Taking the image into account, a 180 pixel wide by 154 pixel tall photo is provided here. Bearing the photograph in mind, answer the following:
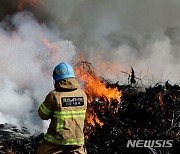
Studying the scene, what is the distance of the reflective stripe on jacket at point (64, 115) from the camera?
4777 millimetres

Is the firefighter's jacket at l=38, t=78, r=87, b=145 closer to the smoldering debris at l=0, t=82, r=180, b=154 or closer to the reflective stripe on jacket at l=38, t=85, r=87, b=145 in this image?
the reflective stripe on jacket at l=38, t=85, r=87, b=145

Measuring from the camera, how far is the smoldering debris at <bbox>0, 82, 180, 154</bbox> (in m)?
7.71

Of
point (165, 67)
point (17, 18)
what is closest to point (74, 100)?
point (17, 18)

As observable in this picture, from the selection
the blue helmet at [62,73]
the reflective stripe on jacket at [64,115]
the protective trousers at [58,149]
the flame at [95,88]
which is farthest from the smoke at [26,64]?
the blue helmet at [62,73]

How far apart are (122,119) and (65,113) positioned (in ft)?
12.7

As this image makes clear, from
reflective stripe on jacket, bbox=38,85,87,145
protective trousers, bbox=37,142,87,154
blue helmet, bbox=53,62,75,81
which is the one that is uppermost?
blue helmet, bbox=53,62,75,81

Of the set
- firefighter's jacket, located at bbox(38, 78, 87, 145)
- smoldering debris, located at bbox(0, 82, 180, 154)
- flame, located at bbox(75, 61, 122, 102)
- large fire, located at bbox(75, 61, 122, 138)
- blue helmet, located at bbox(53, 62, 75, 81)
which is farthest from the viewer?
flame, located at bbox(75, 61, 122, 102)

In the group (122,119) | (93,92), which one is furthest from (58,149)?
Result: (93,92)

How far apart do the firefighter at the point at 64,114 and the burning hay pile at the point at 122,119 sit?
291 cm

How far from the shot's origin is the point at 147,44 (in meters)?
17.0

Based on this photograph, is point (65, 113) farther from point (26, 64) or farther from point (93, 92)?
point (26, 64)

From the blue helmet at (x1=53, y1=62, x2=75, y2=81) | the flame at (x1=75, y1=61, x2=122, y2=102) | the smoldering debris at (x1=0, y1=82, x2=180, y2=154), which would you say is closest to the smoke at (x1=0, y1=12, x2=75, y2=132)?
the smoldering debris at (x1=0, y1=82, x2=180, y2=154)

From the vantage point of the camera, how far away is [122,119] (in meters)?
8.46

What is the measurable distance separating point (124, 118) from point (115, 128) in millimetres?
586
